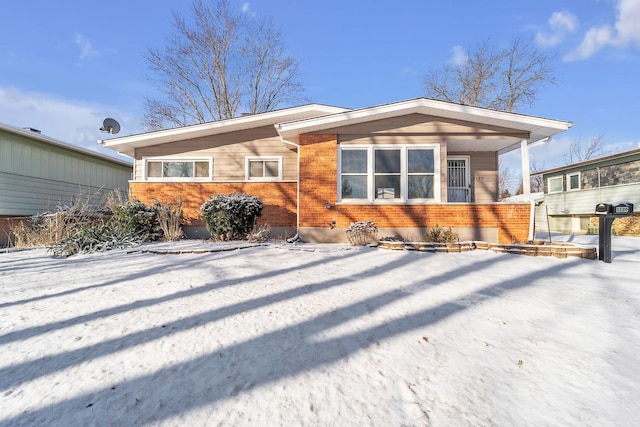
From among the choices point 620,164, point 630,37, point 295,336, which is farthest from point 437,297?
point 630,37

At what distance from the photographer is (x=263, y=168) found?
Result: 391 inches

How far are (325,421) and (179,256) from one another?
16.1 ft

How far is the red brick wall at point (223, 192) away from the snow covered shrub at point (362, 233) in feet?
8.41

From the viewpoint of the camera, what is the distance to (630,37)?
1931 cm

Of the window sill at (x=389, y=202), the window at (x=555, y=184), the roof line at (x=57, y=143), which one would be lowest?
the window sill at (x=389, y=202)

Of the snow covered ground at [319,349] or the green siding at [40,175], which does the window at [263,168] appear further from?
the snow covered ground at [319,349]

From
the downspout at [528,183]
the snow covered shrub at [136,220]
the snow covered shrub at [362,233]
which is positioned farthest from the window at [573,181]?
the snow covered shrub at [136,220]

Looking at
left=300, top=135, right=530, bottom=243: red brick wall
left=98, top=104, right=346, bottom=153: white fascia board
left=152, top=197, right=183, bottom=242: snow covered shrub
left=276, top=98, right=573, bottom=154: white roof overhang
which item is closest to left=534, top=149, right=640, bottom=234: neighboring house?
left=276, top=98, right=573, bottom=154: white roof overhang

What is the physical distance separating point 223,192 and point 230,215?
7.32 ft

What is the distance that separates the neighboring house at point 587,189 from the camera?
48.9 feet

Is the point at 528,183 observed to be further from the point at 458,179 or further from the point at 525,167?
the point at 458,179

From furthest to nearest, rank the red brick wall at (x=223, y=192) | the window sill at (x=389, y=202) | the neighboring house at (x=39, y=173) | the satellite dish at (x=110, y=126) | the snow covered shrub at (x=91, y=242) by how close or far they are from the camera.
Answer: the satellite dish at (x=110, y=126)
the neighboring house at (x=39, y=173)
the red brick wall at (x=223, y=192)
the window sill at (x=389, y=202)
the snow covered shrub at (x=91, y=242)

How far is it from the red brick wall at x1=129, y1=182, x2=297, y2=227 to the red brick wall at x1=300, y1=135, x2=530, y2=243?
4.32 ft

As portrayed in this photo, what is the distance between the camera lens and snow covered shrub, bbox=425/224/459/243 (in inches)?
277
